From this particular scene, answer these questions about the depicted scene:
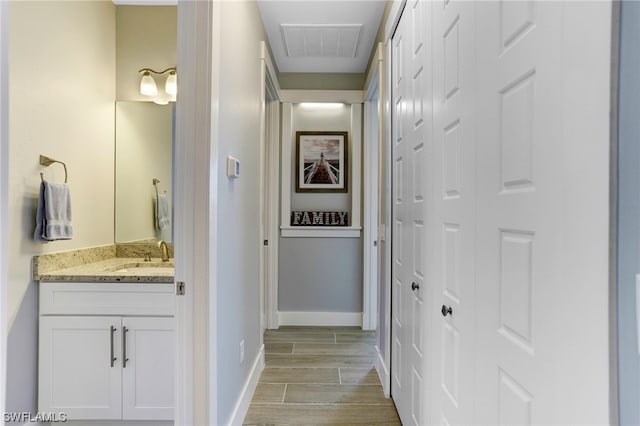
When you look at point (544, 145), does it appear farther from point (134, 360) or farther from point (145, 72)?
point (145, 72)

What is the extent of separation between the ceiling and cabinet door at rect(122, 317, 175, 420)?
7.37ft

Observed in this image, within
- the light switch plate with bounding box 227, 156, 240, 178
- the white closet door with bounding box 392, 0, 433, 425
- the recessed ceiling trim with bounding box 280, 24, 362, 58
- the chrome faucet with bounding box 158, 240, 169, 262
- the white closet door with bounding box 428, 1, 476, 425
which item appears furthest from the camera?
the recessed ceiling trim with bounding box 280, 24, 362, 58

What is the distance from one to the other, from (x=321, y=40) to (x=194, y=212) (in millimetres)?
2163

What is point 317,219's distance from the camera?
3.62 meters

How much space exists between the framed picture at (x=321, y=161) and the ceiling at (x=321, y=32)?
0.68 m

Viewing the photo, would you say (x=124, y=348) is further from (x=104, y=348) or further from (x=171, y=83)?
(x=171, y=83)

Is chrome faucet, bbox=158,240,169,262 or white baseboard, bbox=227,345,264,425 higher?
chrome faucet, bbox=158,240,169,262

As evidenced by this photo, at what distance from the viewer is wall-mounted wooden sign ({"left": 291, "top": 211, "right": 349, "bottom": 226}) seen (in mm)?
3611

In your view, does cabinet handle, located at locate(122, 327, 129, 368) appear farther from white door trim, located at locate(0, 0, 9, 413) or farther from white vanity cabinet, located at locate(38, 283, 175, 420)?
white door trim, located at locate(0, 0, 9, 413)

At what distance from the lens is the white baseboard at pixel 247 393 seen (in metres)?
1.81

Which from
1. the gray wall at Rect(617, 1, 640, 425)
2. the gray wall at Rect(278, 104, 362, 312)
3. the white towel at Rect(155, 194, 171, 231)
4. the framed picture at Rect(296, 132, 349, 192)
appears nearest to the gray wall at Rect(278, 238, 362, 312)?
the gray wall at Rect(278, 104, 362, 312)

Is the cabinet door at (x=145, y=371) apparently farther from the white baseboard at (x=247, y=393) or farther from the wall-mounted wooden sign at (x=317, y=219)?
the wall-mounted wooden sign at (x=317, y=219)

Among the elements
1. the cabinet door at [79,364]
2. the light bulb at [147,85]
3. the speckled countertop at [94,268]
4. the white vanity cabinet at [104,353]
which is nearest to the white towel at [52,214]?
the speckled countertop at [94,268]

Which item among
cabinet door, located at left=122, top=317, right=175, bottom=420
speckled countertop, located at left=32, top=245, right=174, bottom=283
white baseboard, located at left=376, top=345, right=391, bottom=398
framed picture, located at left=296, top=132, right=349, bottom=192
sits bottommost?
white baseboard, located at left=376, top=345, right=391, bottom=398
